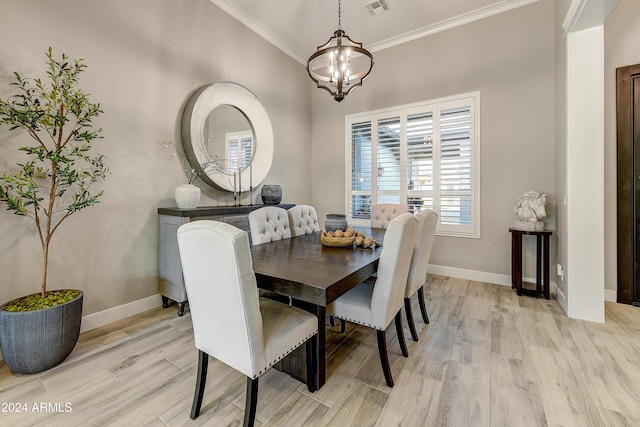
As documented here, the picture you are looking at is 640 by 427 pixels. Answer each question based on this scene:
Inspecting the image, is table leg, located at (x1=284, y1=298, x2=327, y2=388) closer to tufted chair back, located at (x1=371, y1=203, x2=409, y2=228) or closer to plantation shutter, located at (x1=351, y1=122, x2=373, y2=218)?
tufted chair back, located at (x1=371, y1=203, x2=409, y2=228)

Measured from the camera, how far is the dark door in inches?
109

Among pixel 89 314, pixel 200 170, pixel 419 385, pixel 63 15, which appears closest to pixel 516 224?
pixel 419 385

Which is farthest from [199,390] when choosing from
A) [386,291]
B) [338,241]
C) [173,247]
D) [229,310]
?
[173,247]

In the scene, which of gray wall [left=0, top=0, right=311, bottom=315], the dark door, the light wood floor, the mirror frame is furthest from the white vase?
the dark door

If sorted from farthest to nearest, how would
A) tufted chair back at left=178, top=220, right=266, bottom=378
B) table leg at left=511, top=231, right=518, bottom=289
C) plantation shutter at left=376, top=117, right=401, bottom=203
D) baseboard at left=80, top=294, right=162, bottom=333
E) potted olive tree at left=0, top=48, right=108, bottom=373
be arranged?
plantation shutter at left=376, top=117, right=401, bottom=203 < table leg at left=511, top=231, right=518, bottom=289 < baseboard at left=80, top=294, right=162, bottom=333 < potted olive tree at left=0, top=48, right=108, bottom=373 < tufted chair back at left=178, top=220, right=266, bottom=378

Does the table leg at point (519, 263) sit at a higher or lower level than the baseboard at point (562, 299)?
higher

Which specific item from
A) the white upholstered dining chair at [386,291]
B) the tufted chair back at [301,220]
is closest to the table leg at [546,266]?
the white upholstered dining chair at [386,291]

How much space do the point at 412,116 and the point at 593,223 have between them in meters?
2.45

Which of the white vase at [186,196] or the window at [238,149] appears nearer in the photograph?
the white vase at [186,196]

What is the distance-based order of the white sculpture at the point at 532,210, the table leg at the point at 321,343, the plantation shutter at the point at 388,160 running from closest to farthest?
the table leg at the point at 321,343
the white sculpture at the point at 532,210
the plantation shutter at the point at 388,160

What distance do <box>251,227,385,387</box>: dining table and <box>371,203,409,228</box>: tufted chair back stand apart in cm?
117

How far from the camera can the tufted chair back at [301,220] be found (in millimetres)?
2848

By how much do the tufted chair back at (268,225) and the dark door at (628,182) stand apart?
351 centimetres

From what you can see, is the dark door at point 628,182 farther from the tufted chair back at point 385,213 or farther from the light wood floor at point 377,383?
the tufted chair back at point 385,213
